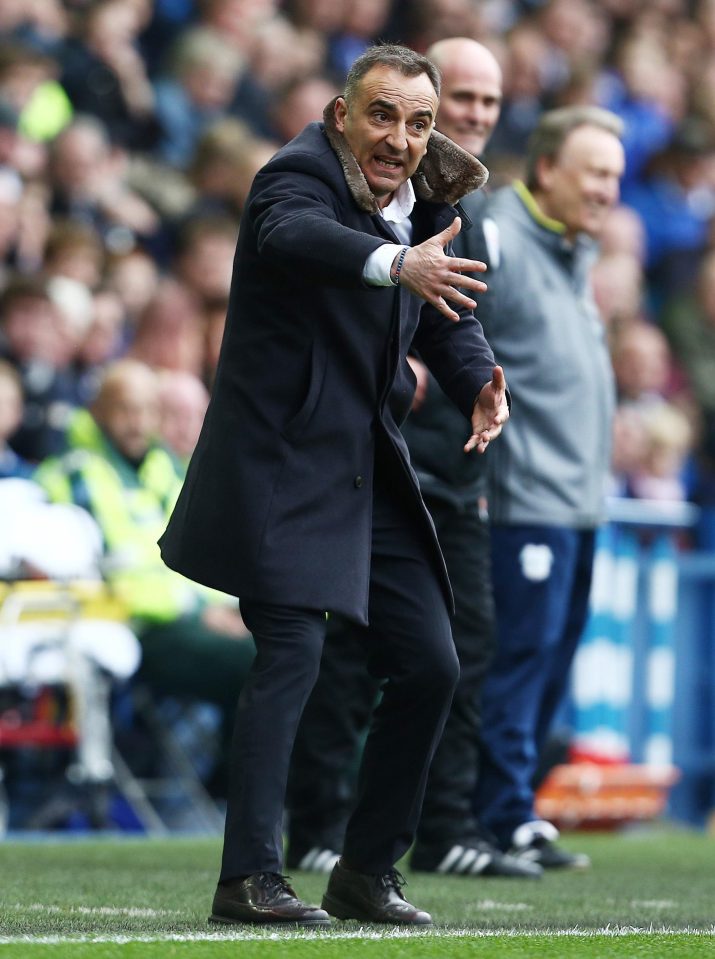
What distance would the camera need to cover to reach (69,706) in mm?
7676

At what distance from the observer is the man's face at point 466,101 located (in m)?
6.18

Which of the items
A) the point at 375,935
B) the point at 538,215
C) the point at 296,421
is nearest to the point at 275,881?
the point at 375,935

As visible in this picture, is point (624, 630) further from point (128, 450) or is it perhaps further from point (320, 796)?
point (320, 796)

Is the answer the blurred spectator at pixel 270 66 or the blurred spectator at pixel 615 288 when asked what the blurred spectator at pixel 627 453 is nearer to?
the blurred spectator at pixel 615 288

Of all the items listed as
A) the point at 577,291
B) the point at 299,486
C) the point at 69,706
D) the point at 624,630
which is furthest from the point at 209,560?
the point at 624,630

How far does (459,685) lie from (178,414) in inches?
106

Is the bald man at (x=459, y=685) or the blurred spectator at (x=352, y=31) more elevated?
the blurred spectator at (x=352, y=31)

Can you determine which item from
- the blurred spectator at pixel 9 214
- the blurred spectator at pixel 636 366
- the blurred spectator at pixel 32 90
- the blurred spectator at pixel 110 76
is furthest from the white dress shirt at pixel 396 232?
the blurred spectator at pixel 636 366

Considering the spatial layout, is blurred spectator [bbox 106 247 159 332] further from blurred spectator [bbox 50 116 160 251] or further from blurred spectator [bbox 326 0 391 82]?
blurred spectator [bbox 326 0 391 82]

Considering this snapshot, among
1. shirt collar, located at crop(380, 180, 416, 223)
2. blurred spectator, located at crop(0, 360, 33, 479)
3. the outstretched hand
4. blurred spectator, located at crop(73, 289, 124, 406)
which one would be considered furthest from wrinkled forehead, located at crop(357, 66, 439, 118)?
blurred spectator, located at crop(73, 289, 124, 406)

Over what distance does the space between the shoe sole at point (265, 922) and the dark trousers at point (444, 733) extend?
78.8 inches

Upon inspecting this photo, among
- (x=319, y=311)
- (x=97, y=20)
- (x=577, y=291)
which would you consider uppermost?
(x=97, y=20)

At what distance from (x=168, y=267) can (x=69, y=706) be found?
3238mm

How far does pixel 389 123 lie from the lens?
4.08 metres
